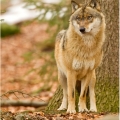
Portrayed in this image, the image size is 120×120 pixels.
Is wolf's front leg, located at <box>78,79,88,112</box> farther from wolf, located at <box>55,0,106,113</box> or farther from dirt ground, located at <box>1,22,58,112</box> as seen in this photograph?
dirt ground, located at <box>1,22,58,112</box>

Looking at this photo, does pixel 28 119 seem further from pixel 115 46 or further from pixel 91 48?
pixel 115 46

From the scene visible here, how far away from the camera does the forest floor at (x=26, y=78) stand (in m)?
7.01

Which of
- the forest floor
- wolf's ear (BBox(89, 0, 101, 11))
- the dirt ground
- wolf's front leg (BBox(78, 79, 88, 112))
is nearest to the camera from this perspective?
the forest floor

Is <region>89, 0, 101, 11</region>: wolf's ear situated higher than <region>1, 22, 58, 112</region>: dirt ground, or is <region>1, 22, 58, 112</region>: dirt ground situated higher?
<region>89, 0, 101, 11</region>: wolf's ear

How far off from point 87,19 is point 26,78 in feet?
36.8

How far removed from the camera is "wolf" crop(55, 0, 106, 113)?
7324 millimetres

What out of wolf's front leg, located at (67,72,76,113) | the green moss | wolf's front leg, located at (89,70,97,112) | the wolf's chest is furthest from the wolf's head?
the green moss

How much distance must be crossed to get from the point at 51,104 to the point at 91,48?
5.79 ft

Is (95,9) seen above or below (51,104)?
above

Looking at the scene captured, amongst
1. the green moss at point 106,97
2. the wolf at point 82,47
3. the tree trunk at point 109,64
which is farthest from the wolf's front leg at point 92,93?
the tree trunk at point 109,64

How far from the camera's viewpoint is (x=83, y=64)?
24.5ft

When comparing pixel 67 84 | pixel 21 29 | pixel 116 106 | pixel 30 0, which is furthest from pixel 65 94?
pixel 21 29

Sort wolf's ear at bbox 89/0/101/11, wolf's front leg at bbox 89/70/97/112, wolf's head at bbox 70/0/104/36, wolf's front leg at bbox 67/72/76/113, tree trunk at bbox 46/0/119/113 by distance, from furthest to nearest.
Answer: tree trunk at bbox 46/0/119/113
wolf's front leg at bbox 89/70/97/112
wolf's front leg at bbox 67/72/76/113
wolf's ear at bbox 89/0/101/11
wolf's head at bbox 70/0/104/36

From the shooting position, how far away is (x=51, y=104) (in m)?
8.59
